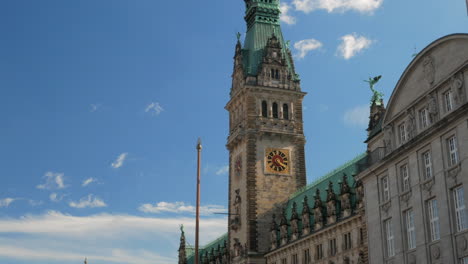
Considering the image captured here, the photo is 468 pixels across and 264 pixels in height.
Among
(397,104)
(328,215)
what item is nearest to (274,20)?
(328,215)

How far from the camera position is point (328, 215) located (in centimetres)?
8488

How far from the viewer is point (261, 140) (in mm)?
106312

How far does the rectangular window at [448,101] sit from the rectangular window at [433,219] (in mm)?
6626

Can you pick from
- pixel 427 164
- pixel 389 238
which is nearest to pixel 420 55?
pixel 427 164

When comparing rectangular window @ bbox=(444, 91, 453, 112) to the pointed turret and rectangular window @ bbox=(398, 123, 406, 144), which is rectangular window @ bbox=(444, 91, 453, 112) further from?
the pointed turret

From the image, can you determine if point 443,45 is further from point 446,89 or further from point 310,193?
point 310,193

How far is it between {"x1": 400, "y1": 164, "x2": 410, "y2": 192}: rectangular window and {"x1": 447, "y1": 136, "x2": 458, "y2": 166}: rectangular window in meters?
5.47

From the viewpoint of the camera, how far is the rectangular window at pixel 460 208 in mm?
45031

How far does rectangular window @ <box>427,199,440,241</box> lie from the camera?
47844 mm

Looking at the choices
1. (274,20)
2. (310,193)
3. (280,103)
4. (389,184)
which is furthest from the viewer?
(274,20)

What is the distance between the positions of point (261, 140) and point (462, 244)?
6283cm

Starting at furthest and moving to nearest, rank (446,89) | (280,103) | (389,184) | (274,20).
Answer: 1. (274,20)
2. (280,103)
3. (389,184)
4. (446,89)

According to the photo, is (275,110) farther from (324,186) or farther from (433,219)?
(433,219)

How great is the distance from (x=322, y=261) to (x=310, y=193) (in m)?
16.1
